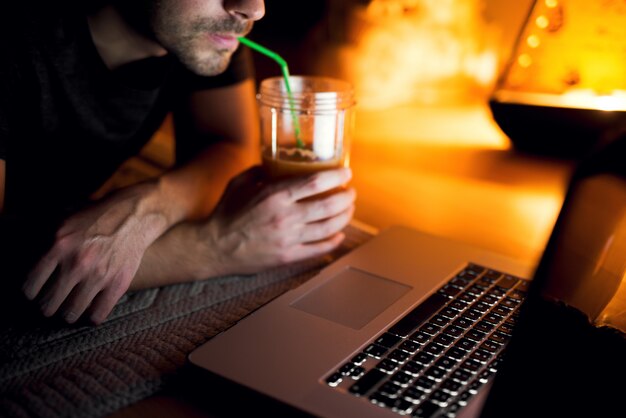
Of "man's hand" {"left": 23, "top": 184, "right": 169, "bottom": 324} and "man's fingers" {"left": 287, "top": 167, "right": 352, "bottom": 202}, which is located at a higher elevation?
"man's fingers" {"left": 287, "top": 167, "right": 352, "bottom": 202}

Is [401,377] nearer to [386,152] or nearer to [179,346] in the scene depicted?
[179,346]

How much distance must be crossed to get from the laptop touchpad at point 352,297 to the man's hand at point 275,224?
83mm

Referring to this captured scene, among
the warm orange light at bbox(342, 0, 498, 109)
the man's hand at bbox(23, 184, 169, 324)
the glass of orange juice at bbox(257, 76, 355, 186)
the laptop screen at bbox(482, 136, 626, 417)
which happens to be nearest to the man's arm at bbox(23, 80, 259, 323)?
the man's hand at bbox(23, 184, 169, 324)

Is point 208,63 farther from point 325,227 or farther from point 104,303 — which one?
point 104,303

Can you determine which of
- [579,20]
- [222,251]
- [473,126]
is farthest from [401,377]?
[473,126]

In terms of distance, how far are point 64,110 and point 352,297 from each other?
63 cm

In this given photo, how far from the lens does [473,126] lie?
1.47 metres

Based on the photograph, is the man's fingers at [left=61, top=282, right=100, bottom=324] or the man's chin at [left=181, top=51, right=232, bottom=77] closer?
the man's fingers at [left=61, top=282, right=100, bottom=324]

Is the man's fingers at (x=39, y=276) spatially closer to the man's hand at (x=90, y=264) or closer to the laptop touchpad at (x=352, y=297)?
the man's hand at (x=90, y=264)

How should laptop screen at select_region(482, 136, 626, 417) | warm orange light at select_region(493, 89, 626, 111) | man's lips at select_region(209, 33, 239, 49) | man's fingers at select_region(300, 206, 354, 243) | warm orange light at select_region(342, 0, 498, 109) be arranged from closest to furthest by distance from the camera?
laptop screen at select_region(482, 136, 626, 417) < man's fingers at select_region(300, 206, 354, 243) < man's lips at select_region(209, 33, 239, 49) < warm orange light at select_region(493, 89, 626, 111) < warm orange light at select_region(342, 0, 498, 109)

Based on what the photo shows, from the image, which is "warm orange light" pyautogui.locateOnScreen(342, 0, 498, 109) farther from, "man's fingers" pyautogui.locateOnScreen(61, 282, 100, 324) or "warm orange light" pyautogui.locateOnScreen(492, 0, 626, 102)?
"man's fingers" pyautogui.locateOnScreen(61, 282, 100, 324)

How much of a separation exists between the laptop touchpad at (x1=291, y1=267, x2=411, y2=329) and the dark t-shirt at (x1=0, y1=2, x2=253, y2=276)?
353 millimetres

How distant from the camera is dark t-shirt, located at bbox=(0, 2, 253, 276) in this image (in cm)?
88

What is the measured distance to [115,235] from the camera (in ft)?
2.41
